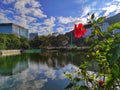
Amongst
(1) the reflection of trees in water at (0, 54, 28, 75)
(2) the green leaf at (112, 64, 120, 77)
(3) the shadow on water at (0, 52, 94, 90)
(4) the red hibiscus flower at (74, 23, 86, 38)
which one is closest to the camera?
(2) the green leaf at (112, 64, 120, 77)

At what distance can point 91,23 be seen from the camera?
134cm

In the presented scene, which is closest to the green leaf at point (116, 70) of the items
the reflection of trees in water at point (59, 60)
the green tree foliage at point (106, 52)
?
the green tree foliage at point (106, 52)

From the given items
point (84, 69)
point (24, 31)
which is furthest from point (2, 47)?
point (24, 31)

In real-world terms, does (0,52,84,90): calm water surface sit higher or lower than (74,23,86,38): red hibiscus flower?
lower

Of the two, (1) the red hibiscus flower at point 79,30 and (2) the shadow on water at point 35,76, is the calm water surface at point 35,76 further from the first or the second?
(1) the red hibiscus flower at point 79,30

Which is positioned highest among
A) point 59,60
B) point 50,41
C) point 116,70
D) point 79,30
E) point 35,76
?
point 50,41

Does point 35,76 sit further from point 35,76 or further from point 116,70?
point 116,70

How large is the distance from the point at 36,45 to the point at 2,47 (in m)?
22.2

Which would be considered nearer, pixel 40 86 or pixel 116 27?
pixel 116 27

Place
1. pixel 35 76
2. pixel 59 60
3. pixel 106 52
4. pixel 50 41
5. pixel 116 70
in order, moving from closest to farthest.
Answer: pixel 116 70 → pixel 106 52 → pixel 35 76 → pixel 59 60 → pixel 50 41

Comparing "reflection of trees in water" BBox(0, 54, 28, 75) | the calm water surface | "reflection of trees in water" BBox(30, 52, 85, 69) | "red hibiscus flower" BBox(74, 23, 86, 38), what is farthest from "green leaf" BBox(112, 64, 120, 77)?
"reflection of trees in water" BBox(0, 54, 28, 75)

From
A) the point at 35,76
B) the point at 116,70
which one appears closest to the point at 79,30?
the point at 116,70

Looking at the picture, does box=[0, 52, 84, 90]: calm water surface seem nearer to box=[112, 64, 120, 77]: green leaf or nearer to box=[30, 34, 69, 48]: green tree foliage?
box=[112, 64, 120, 77]: green leaf

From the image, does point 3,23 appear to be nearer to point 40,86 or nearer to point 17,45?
point 17,45
